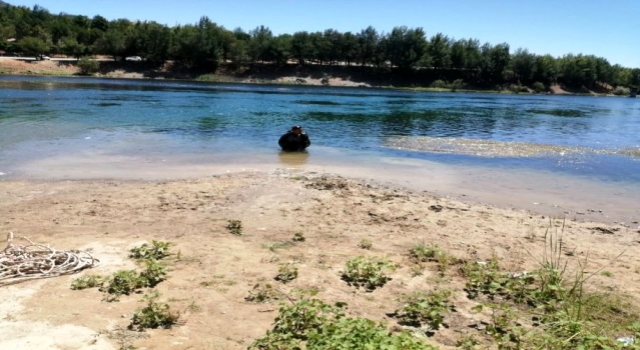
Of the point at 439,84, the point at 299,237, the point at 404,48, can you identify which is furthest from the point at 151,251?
the point at 404,48

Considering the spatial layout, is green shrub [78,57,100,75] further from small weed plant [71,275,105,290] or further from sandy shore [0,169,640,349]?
small weed plant [71,275,105,290]

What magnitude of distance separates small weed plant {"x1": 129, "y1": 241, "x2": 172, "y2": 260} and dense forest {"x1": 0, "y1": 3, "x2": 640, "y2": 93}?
12255 cm

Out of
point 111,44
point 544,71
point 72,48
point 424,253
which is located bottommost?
point 424,253

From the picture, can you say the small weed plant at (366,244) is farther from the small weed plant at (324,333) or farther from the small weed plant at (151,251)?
the small weed plant at (151,251)

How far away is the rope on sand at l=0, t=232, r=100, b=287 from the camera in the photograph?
24.2 ft

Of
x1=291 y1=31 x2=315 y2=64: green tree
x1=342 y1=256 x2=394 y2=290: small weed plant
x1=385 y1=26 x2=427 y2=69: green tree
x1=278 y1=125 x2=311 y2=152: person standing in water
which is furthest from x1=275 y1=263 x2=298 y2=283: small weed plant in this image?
x1=385 y1=26 x2=427 y2=69: green tree

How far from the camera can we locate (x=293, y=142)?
75.4ft

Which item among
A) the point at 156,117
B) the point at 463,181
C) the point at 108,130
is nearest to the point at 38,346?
the point at 463,181

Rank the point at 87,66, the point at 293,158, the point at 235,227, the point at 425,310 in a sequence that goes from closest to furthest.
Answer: the point at 425,310 → the point at 235,227 → the point at 293,158 → the point at 87,66

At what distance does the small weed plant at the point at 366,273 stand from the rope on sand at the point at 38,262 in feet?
13.1

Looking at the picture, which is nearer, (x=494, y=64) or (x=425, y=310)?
(x=425, y=310)

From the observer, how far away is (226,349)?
18.8 feet

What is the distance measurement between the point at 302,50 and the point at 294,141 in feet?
380

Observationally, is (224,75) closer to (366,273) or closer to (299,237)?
(299,237)
